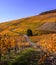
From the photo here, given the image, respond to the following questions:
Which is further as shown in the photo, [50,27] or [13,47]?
[50,27]

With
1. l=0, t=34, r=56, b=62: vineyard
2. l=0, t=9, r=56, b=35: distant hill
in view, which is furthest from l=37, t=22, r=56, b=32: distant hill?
l=0, t=34, r=56, b=62: vineyard

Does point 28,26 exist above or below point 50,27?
above

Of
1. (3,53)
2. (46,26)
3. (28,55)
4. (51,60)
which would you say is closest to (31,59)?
(28,55)

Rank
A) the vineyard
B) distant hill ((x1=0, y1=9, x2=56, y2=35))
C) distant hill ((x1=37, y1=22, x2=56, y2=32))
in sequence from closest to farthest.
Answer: the vineyard < distant hill ((x1=0, y1=9, x2=56, y2=35)) < distant hill ((x1=37, y1=22, x2=56, y2=32))

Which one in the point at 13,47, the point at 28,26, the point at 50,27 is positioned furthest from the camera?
the point at 28,26

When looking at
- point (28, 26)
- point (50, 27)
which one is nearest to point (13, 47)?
point (50, 27)

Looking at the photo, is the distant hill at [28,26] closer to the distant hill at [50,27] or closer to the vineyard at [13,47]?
the distant hill at [50,27]

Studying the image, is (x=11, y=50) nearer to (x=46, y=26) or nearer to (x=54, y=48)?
(x=54, y=48)

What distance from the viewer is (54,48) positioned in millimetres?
20109

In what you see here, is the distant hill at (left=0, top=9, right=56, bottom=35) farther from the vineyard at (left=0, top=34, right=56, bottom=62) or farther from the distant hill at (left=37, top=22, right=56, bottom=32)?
the vineyard at (left=0, top=34, right=56, bottom=62)

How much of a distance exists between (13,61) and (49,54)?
303 cm

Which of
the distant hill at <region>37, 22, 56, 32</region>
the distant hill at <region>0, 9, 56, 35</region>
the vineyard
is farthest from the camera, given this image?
the distant hill at <region>37, 22, 56, 32</region>

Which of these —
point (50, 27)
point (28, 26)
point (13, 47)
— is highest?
point (28, 26)

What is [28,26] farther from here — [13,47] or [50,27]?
[13,47]
